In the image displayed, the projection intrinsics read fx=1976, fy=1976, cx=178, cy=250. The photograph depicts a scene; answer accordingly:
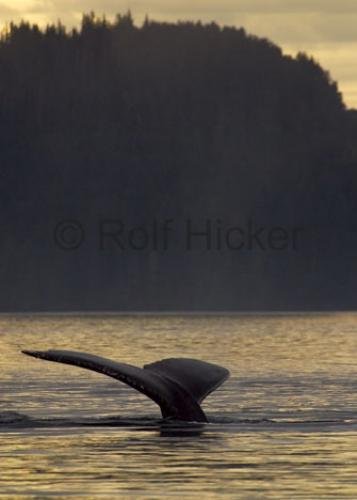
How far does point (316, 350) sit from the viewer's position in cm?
7981

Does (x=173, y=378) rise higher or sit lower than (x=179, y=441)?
higher

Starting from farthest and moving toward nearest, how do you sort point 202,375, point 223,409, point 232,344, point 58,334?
point 58,334
point 232,344
point 223,409
point 202,375

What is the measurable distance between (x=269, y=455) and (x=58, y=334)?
86.6 m

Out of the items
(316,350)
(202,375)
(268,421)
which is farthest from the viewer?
(316,350)

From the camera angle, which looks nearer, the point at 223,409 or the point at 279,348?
the point at 223,409

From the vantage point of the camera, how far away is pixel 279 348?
279ft

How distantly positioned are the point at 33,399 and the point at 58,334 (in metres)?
71.2

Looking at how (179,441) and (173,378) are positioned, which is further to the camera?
(173,378)

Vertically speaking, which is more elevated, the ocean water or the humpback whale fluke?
the humpback whale fluke

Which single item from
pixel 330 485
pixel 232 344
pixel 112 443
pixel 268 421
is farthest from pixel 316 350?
pixel 330 485

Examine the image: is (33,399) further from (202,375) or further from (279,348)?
(279,348)

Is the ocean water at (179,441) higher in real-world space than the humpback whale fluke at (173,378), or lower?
lower

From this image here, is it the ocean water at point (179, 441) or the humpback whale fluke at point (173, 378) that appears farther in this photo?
the humpback whale fluke at point (173, 378)

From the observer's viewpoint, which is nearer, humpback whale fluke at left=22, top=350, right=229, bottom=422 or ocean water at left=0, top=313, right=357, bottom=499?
ocean water at left=0, top=313, right=357, bottom=499
